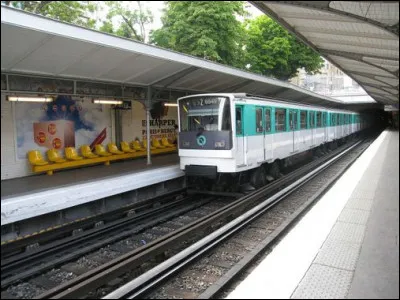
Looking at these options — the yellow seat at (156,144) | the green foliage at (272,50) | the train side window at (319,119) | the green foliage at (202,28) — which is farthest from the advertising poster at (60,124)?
the green foliage at (272,50)

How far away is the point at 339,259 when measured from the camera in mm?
3506

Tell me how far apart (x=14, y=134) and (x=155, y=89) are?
4.30m

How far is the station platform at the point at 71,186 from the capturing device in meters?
6.68

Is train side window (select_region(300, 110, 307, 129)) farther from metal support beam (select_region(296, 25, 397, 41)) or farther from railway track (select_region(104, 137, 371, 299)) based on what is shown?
metal support beam (select_region(296, 25, 397, 41))

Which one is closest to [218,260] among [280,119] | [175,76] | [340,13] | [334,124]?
[340,13]

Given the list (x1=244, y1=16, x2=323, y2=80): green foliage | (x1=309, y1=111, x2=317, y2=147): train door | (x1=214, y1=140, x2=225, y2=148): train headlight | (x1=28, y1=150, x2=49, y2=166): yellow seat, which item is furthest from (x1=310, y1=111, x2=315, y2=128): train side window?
(x1=244, y1=16, x2=323, y2=80): green foliage

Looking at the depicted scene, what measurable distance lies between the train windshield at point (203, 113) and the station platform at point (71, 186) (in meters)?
1.69

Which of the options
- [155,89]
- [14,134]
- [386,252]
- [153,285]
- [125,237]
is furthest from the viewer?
[155,89]

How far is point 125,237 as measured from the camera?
7.23 m

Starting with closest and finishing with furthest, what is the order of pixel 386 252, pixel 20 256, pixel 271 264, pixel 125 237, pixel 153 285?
pixel 386 252 → pixel 271 264 → pixel 153 285 → pixel 20 256 → pixel 125 237

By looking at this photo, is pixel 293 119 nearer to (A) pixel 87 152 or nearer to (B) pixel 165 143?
(B) pixel 165 143

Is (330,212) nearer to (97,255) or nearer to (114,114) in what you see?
(97,255)

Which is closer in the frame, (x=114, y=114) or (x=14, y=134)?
(x=14, y=134)

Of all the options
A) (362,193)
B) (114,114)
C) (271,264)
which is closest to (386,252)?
(271,264)
